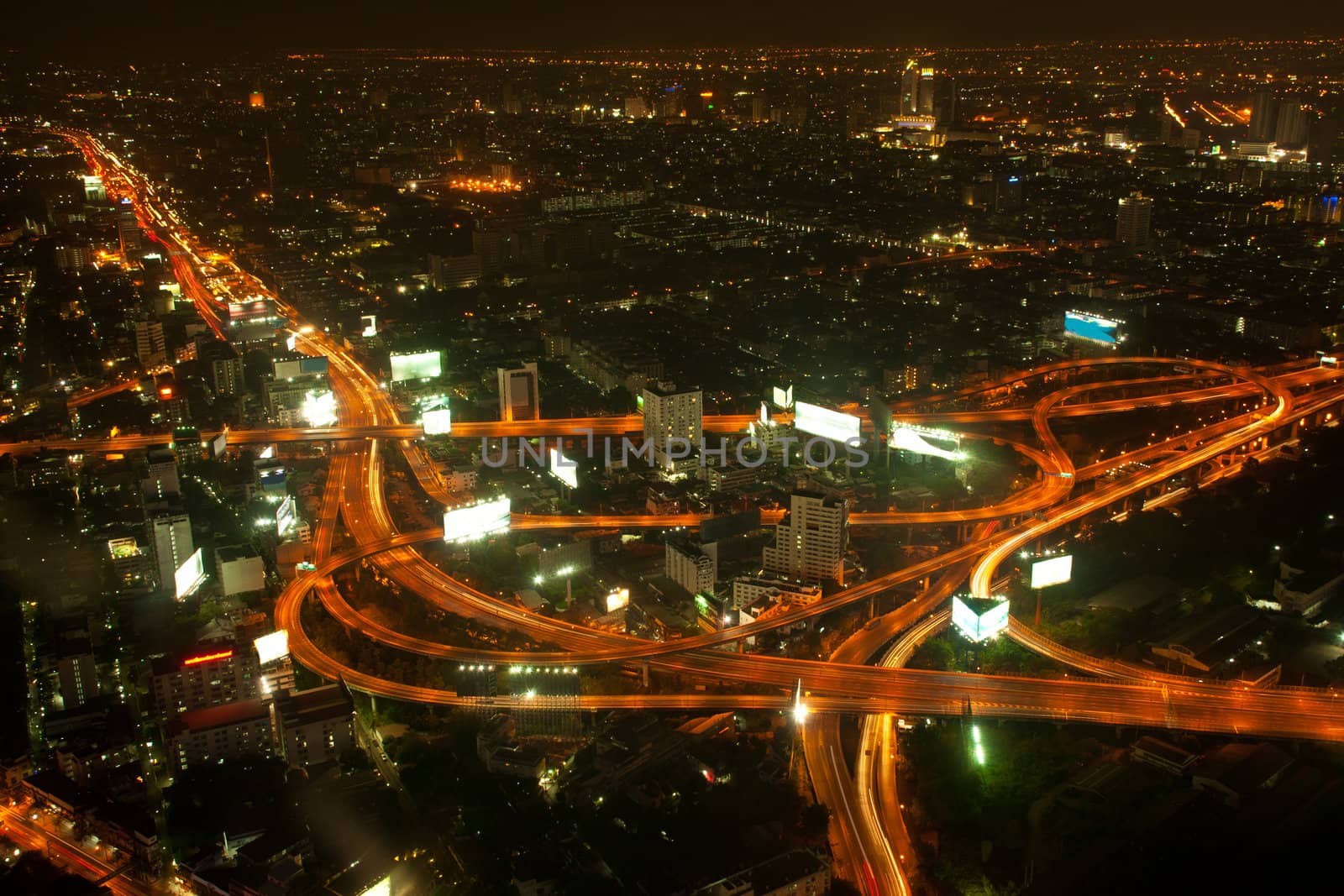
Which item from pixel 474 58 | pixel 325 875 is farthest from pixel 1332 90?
pixel 325 875

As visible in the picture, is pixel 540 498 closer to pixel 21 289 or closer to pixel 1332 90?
pixel 21 289

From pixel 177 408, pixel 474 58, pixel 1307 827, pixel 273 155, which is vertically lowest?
pixel 1307 827

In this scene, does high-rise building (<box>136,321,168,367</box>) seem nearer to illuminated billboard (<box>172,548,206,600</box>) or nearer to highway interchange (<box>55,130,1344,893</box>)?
highway interchange (<box>55,130,1344,893</box>)

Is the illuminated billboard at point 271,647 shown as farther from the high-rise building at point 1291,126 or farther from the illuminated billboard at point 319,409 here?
the high-rise building at point 1291,126

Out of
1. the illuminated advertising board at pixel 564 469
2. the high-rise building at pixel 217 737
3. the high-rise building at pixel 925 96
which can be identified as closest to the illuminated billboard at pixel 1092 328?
the illuminated advertising board at pixel 564 469

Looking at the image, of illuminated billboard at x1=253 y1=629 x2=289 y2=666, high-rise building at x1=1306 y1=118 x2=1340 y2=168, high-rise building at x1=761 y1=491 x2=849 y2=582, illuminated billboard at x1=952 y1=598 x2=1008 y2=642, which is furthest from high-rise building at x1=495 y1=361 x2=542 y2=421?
high-rise building at x1=1306 y1=118 x2=1340 y2=168

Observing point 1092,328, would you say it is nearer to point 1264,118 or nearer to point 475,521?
point 475,521
